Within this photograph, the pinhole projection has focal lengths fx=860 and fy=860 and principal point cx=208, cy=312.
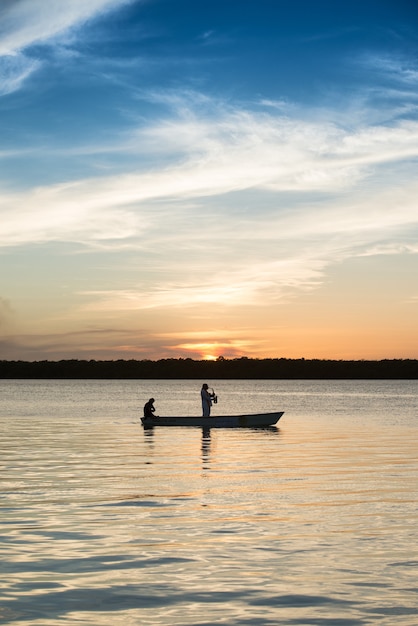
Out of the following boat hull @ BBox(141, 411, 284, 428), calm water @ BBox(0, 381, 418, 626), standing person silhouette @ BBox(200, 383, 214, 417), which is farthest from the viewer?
boat hull @ BBox(141, 411, 284, 428)

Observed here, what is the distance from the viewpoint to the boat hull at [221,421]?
2068 inches

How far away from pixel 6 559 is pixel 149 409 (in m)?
39.1

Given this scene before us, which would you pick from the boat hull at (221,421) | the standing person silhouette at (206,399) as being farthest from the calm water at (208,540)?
the boat hull at (221,421)

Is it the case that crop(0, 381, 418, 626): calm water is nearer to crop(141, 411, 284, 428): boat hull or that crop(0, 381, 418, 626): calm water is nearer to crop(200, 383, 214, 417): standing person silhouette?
crop(200, 383, 214, 417): standing person silhouette

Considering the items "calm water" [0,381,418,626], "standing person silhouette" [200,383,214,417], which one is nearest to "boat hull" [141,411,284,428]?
"standing person silhouette" [200,383,214,417]

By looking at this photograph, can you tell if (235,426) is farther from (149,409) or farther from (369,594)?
(369,594)

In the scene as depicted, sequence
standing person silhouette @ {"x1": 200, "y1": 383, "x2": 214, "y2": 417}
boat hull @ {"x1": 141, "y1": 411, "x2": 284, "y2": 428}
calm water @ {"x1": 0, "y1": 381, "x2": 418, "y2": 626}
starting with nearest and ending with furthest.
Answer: calm water @ {"x1": 0, "y1": 381, "x2": 418, "y2": 626}
standing person silhouette @ {"x1": 200, "y1": 383, "x2": 214, "y2": 417}
boat hull @ {"x1": 141, "y1": 411, "x2": 284, "y2": 428}

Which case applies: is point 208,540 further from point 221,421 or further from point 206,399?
point 221,421

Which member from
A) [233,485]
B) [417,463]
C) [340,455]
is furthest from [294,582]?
[340,455]

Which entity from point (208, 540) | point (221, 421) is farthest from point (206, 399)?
point (208, 540)

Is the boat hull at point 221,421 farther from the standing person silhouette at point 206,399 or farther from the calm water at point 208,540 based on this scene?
the calm water at point 208,540

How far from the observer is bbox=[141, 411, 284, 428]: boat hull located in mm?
52531

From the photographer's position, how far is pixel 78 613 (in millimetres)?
11844

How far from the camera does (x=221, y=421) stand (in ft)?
173
